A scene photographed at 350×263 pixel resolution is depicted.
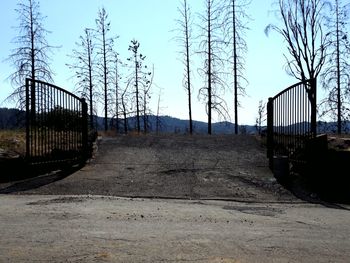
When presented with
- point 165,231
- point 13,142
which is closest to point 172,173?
point 13,142

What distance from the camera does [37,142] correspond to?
50.2ft

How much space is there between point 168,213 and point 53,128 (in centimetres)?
691

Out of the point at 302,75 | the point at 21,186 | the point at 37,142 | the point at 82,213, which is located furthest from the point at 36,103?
the point at 302,75

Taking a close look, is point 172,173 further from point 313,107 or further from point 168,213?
point 168,213

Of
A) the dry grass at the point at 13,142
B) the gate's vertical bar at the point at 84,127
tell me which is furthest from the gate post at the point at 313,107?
the dry grass at the point at 13,142

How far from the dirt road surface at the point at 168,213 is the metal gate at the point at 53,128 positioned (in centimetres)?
68

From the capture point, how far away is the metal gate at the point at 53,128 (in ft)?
46.6

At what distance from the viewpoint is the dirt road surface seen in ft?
21.2

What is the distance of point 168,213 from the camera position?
9602 millimetres

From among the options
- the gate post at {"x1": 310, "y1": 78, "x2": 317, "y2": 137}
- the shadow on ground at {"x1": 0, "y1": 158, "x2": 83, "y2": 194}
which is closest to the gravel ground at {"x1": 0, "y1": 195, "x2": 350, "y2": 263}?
the shadow on ground at {"x1": 0, "y1": 158, "x2": 83, "y2": 194}

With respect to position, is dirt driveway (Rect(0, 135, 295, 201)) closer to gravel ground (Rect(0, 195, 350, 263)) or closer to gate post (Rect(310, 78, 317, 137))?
gravel ground (Rect(0, 195, 350, 263))

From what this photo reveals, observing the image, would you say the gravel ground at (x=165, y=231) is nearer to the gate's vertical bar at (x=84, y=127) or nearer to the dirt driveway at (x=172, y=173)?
the dirt driveway at (x=172, y=173)

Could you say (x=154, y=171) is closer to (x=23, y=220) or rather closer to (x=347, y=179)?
(x=347, y=179)

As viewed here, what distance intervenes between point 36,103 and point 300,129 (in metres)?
7.57
